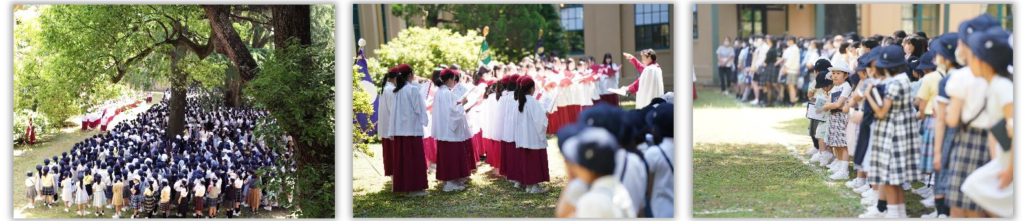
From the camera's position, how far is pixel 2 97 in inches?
235

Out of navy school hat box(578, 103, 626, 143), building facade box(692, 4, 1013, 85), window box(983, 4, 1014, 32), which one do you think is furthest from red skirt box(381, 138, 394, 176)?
window box(983, 4, 1014, 32)

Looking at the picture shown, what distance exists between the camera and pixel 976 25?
486 centimetres

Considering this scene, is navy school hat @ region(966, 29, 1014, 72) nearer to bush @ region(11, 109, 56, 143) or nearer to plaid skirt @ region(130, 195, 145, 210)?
plaid skirt @ region(130, 195, 145, 210)

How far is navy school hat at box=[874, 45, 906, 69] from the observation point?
5180mm

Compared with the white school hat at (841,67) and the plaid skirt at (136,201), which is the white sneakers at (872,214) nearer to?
the white school hat at (841,67)

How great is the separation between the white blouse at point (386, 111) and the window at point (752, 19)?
4656 millimetres

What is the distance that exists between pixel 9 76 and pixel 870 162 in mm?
5238

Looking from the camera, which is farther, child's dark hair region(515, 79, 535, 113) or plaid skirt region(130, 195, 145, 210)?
child's dark hair region(515, 79, 535, 113)

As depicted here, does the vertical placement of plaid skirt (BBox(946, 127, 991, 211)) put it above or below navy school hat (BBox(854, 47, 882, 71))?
below

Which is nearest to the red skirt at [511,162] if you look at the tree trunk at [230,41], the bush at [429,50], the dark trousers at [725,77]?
the tree trunk at [230,41]

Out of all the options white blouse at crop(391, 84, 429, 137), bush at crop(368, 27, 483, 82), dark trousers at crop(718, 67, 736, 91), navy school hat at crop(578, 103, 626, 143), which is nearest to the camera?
navy school hat at crop(578, 103, 626, 143)

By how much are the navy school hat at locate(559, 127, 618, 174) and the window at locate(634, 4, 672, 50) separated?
5.26 ft

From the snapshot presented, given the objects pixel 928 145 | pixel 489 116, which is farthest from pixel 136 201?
pixel 928 145

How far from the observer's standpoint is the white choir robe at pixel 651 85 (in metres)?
5.63
